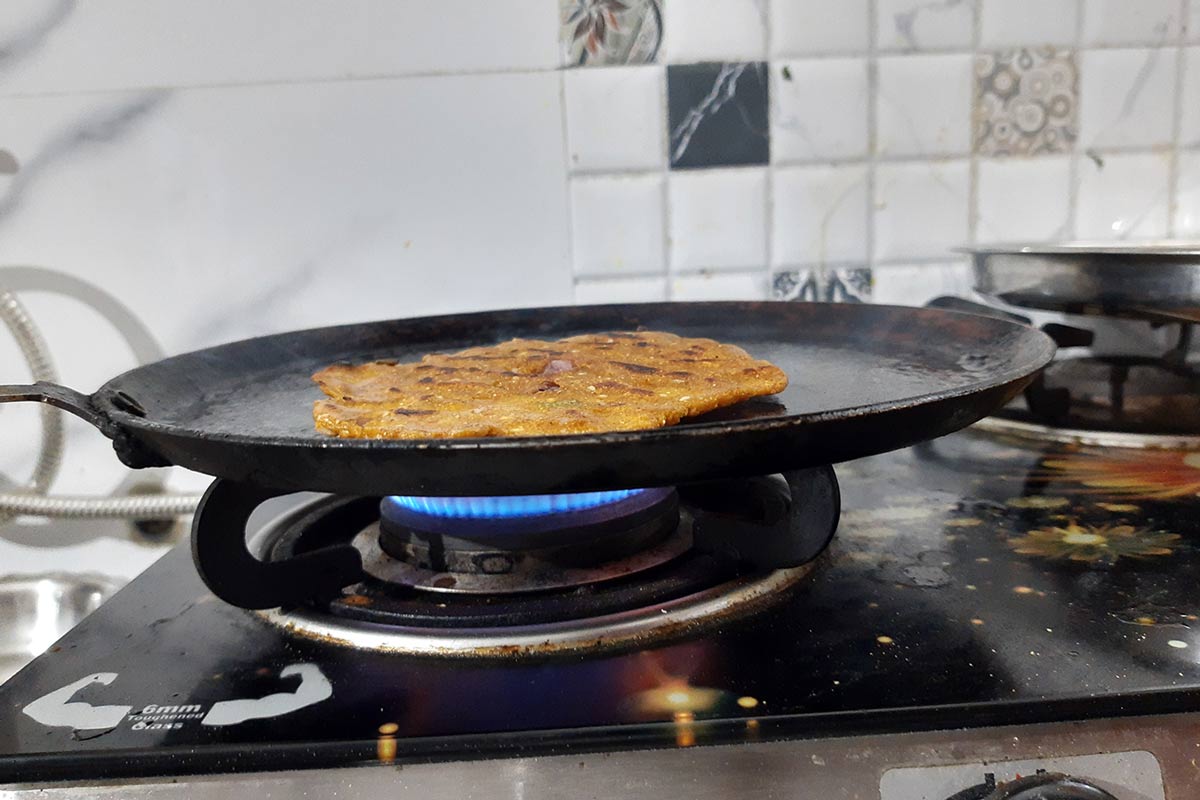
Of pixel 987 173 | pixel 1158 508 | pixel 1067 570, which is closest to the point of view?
pixel 1067 570

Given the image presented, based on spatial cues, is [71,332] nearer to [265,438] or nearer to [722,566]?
[265,438]

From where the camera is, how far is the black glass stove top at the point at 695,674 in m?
0.56

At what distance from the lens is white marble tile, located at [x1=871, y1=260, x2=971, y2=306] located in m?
1.50

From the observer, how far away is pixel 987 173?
1479 millimetres

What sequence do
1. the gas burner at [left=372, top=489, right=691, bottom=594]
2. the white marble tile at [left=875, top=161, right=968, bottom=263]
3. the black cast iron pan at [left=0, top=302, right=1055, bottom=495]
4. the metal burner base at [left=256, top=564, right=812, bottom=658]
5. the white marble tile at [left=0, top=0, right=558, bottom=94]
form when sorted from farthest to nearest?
the white marble tile at [left=875, top=161, right=968, bottom=263] < the white marble tile at [left=0, top=0, right=558, bottom=94] < the gas burner at [left=372, top=489, right=691, bottom=594] < the metal burner base at [left=256, top=564, right=812, bottom=658] < the black cast iron pan at [left=0, top=302, right=1055, bottom=495]

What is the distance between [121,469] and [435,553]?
0.97m

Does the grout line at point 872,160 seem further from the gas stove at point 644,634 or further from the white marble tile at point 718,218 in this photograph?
the gas stove at point 644,634

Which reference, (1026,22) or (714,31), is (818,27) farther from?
(1026,22)

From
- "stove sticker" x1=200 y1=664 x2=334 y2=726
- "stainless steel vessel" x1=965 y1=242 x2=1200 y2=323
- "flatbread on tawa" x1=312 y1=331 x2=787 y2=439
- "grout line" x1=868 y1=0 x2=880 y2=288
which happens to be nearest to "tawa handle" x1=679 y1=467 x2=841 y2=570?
"flatbread on tawa" x1=312 y1=331 x2=787 y2=439

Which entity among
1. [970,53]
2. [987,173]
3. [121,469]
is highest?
[970,53]

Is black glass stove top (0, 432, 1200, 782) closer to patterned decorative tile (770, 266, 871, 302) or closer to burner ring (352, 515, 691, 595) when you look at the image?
burner ring (352, 515, 691, 595)

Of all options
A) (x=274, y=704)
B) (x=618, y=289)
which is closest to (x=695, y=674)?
(x=274, y=704)

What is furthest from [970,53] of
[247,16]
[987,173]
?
[247,16]

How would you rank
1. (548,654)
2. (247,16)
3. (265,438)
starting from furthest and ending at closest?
(247,16), (548,654), (265,438)
